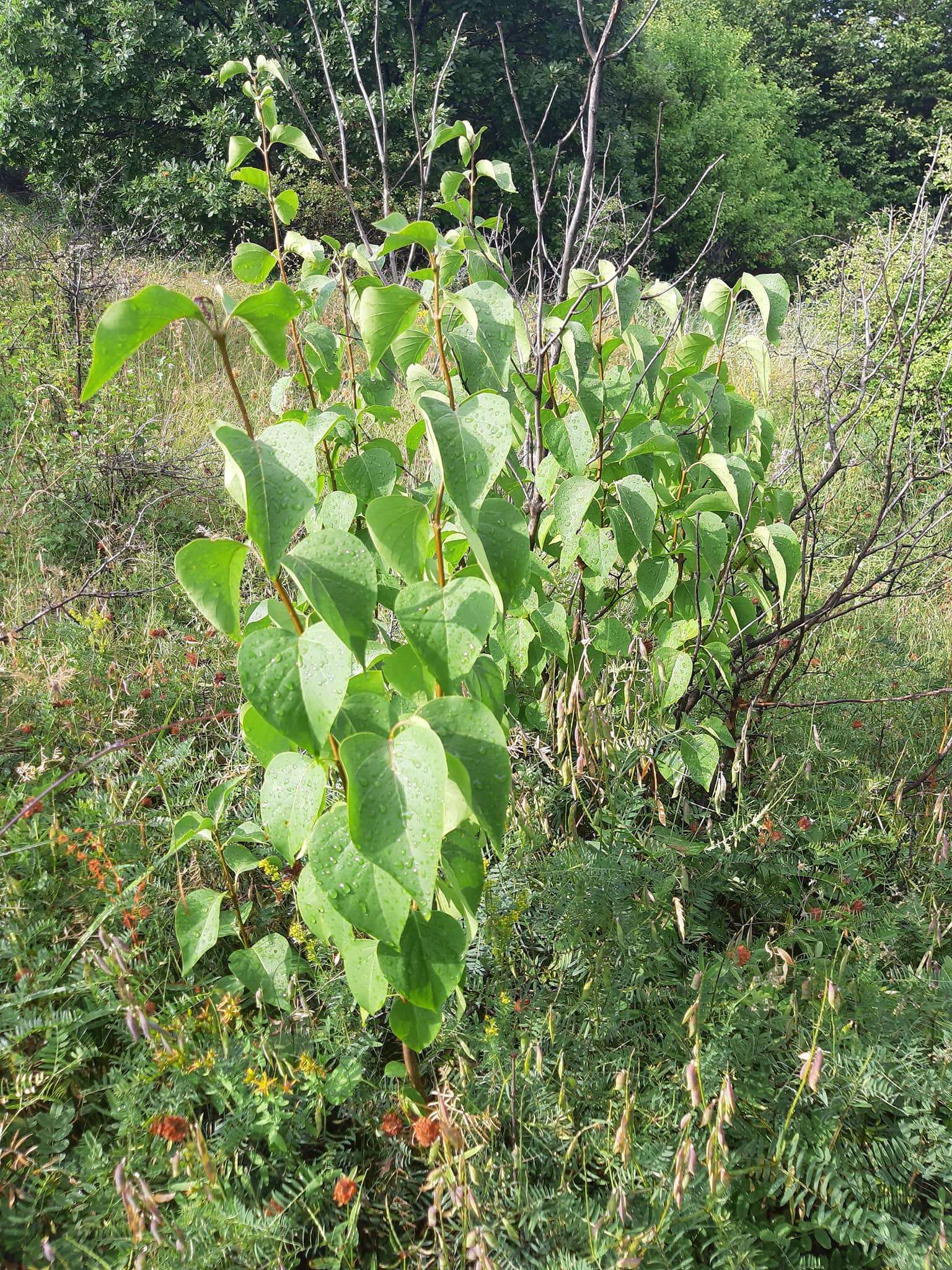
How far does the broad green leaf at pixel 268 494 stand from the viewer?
0.73 m

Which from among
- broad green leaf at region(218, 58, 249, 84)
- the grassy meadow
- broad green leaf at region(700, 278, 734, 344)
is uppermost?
broad green leaf at region(218, 58, 249, 84)

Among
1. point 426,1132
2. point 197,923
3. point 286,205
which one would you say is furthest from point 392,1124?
point 286,205

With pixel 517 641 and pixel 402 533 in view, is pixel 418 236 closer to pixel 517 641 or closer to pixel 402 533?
pixel 402 533

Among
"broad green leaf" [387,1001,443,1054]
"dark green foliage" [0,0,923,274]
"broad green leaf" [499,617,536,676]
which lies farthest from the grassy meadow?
"dark green foliage" [0,0,923,274]

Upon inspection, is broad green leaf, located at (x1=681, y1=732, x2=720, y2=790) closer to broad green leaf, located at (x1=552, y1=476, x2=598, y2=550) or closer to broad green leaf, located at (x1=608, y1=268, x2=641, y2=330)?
broad green leaf, located at (x1=552, y1=476, x2=598, y2=550)

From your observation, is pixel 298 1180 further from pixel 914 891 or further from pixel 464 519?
pixel 914 891

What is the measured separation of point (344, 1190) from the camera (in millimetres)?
1057

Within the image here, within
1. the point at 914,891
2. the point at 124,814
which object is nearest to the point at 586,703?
the point at 914,891

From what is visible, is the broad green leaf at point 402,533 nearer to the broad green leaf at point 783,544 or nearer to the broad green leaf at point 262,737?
the broad green leaf at point 262,737

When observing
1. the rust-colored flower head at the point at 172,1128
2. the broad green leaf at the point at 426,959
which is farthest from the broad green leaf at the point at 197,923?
the broad green leaf at the point at 426,959

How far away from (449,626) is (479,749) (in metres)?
0.14

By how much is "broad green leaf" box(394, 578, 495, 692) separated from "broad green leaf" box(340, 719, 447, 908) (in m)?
0.07

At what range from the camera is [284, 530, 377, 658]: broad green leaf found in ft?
2.55

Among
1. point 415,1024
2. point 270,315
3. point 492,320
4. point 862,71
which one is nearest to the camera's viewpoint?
point 270,315
